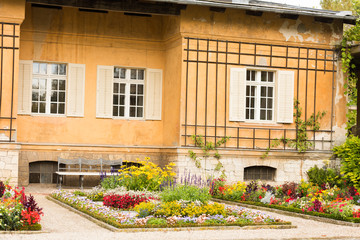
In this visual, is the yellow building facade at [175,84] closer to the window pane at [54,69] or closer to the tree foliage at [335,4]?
the window pane at [54,69]

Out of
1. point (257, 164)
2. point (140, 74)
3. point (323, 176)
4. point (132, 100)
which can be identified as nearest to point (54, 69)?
point (132, 100)

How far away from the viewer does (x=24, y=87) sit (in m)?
18.7

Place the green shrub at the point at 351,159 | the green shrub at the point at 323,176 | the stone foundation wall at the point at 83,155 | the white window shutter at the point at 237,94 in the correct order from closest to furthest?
the green shrub at the point at 351,159, the stone foundation wall at the point at 83,155, the green shrub at the point at 323,176, the white window shutter at the point at 237,94

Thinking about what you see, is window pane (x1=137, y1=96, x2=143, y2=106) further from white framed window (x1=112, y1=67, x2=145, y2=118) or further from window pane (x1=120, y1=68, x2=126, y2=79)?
window pane (x1=120, y1=68, x2=126, y2=79)

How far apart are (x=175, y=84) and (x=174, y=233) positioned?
952 cm

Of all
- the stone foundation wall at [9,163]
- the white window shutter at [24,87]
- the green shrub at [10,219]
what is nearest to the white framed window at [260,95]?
the white window shutter at [24,87]

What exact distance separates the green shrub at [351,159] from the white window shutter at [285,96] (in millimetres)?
1793

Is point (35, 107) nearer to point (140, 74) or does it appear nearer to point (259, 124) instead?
point (140, 74)

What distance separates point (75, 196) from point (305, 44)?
920 cm

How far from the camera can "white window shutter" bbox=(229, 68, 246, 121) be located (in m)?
19.2

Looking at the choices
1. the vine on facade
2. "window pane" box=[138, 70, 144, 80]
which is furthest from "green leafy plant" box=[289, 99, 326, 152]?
"window pane" box=[138, 70, 144, 80]

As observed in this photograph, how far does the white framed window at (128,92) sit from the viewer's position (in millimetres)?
19750

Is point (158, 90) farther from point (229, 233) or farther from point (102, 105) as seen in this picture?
point (229, 233)

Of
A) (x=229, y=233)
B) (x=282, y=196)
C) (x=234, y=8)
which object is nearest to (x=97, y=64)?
(x=234, y=8)
